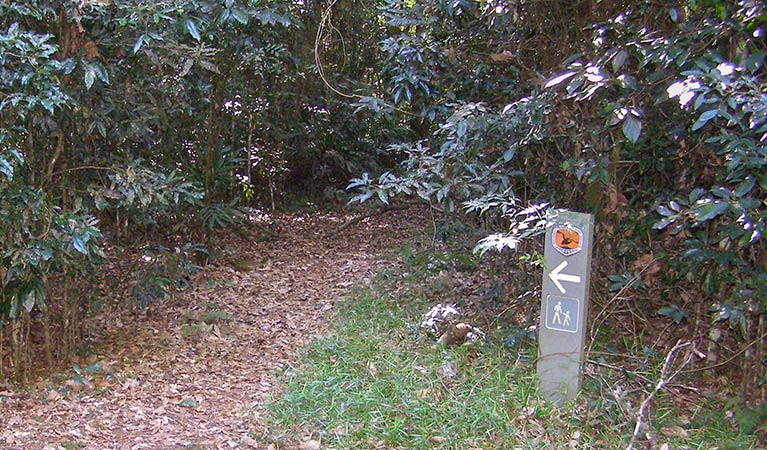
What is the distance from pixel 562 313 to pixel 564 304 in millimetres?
49

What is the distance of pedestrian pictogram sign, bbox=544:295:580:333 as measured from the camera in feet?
12.3

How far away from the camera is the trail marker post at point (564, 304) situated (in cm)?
370

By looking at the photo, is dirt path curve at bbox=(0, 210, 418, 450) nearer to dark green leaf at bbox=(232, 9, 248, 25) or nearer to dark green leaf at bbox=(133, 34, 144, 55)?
dark green leaf at bbox=(133, 34, 144, 55)

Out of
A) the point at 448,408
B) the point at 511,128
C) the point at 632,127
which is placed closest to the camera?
the point at 632,127

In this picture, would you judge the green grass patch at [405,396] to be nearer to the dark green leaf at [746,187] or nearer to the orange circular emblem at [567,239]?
the orange circular emblem at [567,239]

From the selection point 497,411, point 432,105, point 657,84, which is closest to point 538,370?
point 497,411

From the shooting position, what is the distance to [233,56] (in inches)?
281

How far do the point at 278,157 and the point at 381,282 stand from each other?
10.4ft

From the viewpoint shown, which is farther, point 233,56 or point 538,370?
point 233,56

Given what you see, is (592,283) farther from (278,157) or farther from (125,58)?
(278,157)

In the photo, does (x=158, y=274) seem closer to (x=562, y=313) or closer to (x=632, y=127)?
(x=562, y=313)

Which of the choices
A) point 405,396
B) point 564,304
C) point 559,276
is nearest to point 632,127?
point 559,276

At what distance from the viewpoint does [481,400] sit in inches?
157

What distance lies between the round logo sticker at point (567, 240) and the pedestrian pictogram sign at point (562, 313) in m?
0.25
